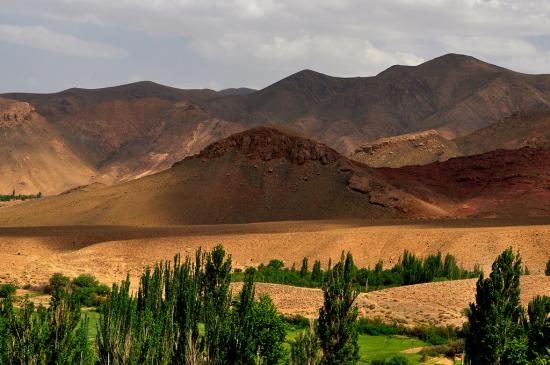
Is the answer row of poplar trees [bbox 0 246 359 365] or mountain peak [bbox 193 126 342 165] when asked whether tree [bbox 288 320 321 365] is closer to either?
row of poplar trees [bbox 0 246 359 365]

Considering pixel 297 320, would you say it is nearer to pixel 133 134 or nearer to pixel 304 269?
pixel 304 269

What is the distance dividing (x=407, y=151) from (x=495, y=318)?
11001cm

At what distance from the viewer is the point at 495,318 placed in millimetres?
30234

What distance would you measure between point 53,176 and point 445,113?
297 feet

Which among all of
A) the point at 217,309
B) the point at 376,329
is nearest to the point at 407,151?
the point at 376,329

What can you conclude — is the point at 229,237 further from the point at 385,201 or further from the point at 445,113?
the point at 445,113

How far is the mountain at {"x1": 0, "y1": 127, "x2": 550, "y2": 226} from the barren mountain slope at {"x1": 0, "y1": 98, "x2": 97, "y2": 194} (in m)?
46.9

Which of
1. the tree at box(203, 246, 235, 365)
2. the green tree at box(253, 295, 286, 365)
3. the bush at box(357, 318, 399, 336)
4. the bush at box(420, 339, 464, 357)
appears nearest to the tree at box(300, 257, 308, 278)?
the bush at box(357, 318, 399, 336)

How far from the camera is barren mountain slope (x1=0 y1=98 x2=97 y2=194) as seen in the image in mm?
152250

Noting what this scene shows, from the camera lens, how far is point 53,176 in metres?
157

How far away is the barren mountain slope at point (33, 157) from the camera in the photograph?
500 ft

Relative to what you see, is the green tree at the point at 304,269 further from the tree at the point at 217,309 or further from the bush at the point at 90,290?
the tree at the point at 217,309

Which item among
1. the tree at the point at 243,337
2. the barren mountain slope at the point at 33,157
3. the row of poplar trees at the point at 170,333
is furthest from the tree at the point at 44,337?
the barren mountain slope at the point at 33,157

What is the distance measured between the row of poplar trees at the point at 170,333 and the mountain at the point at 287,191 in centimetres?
6053
